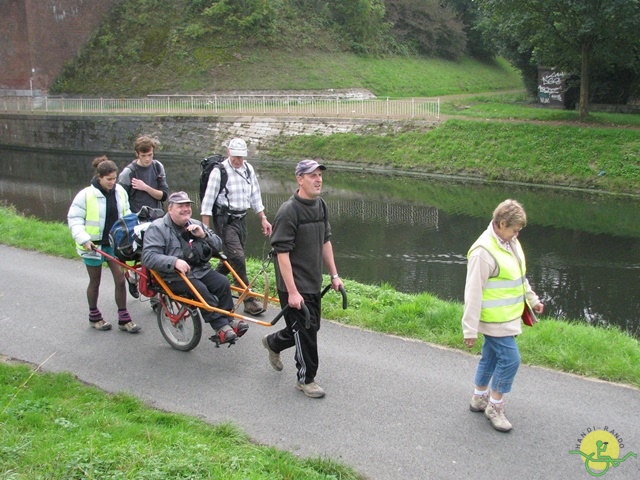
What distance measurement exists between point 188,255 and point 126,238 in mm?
1000

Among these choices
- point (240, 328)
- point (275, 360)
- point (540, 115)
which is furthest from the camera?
point (540, 115)

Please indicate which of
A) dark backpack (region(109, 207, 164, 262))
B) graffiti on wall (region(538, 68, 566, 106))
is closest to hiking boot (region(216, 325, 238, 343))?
dark backpack (region(109, 207, 164, 262))

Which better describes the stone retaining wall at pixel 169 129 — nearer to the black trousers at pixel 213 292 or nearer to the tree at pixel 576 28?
the tree at pixel 576 28

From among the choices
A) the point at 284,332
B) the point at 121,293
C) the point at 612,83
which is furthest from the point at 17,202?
the point at 612,83

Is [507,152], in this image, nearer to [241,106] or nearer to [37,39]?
[241,106]

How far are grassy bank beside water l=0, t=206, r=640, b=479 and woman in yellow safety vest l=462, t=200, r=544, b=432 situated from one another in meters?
1.43

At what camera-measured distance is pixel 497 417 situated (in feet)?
17.9

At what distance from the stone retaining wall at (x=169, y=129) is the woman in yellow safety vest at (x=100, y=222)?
24.7m

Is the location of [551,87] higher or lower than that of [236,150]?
higher

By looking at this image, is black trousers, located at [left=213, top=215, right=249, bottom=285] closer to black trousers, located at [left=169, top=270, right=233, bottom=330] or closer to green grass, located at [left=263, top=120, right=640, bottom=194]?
black trousers, located at [left=169, top=270, right=233, bottom=330]

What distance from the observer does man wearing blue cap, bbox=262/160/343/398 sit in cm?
573

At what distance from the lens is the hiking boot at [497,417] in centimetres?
538

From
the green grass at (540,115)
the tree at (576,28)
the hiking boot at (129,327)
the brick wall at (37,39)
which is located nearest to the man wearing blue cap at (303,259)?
the hiking boot at (129,327)

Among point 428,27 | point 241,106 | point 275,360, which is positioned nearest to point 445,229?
point 275,360
